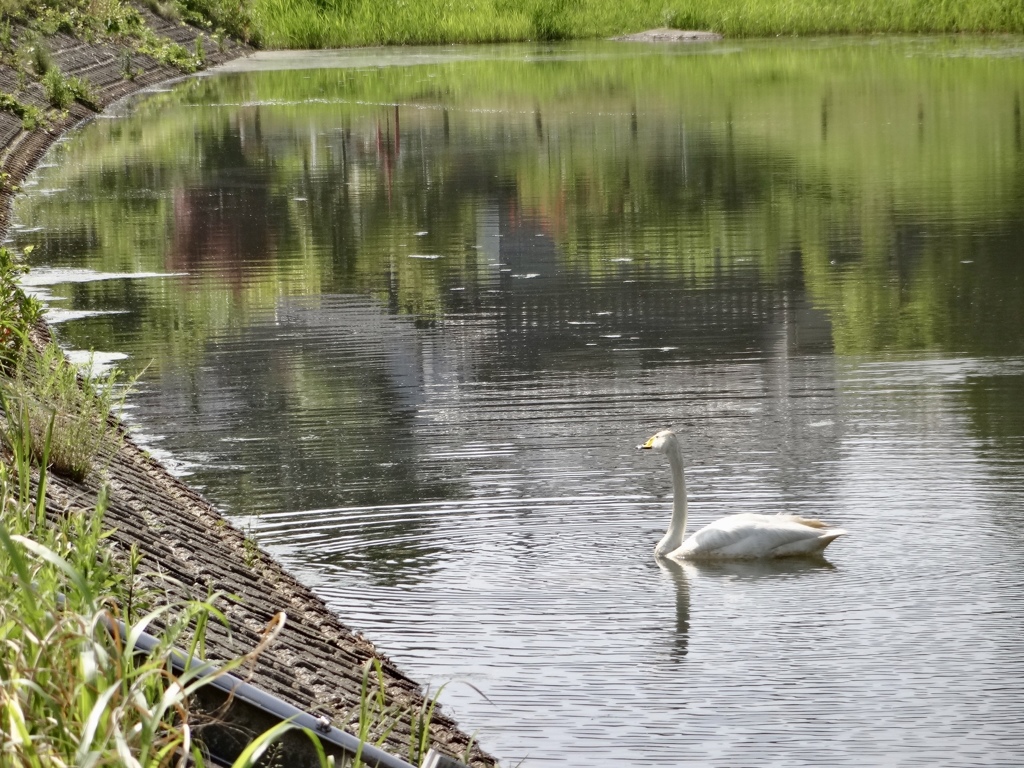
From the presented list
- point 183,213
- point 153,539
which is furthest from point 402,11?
point 153,539

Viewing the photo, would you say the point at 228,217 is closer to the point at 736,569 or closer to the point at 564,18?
the point at 736,569

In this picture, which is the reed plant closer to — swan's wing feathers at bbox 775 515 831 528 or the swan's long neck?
the swan's long neck

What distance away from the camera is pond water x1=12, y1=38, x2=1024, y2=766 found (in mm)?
7691

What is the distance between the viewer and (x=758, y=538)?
9094 mm

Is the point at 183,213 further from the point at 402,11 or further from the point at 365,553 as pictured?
the point at 402,11

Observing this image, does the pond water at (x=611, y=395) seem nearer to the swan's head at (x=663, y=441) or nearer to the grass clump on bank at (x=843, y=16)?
the swan's head at (x=663, y=441)

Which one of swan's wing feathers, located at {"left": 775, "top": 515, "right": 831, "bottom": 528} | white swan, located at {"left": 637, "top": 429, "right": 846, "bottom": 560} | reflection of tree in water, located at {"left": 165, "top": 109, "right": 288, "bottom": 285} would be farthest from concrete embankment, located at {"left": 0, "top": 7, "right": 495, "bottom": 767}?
reflection of tree in water, located at {"left": 165, "top": 109, "right": 288, "bottom": 285}

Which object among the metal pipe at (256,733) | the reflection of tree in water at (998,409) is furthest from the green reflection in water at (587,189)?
the metal pipe at (256,733)

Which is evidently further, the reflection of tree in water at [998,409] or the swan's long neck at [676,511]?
the reflection of tree in water at [998,409]

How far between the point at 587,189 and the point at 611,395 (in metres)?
11.8

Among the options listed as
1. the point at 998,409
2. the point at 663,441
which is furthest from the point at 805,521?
the point at 998,409

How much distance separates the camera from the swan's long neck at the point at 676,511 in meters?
9.29

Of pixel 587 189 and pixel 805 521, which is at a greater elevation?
pixel 587 189

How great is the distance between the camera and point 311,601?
28.1 ft
